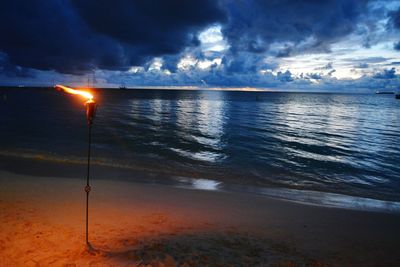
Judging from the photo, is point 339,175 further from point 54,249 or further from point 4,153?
point 4,153

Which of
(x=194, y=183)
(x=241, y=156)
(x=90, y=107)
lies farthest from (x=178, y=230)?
(x=241, y=156)

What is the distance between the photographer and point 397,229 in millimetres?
10109

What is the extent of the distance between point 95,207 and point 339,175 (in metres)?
15.5

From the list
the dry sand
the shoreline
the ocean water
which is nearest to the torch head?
the dry sand

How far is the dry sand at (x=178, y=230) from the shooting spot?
6.93 metres

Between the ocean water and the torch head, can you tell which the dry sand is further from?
the ocean water

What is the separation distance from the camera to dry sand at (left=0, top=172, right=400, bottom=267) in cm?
693

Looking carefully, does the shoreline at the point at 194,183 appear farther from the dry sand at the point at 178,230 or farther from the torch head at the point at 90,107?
the torch head at the point at 90,107

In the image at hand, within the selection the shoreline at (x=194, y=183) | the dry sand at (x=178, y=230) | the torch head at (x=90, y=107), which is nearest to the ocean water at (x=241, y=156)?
the shoreline at (x=194, y=183)

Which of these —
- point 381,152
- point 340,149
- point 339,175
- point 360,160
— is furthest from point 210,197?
point 381,152

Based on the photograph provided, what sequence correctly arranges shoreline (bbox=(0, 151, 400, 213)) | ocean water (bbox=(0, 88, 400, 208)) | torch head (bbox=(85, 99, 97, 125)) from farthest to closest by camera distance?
1. ocean water (bbox=(0, 88, 400, 208))
2. shoreline (bbox=(0, 151, 400, 213))
3. torch head (bbox=(85, 99, 97, 125))

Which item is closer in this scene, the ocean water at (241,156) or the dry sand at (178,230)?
the dry sand at (178,230)

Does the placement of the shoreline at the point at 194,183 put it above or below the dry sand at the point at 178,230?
below

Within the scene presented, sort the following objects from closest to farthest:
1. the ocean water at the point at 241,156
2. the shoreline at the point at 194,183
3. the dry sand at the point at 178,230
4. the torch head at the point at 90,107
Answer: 1. the torch head at the point at 90,107
2. the dry sand at the point at 178,230
3. the shoreline at the point at 194,183
4. the ocean water at the point at 241,156
